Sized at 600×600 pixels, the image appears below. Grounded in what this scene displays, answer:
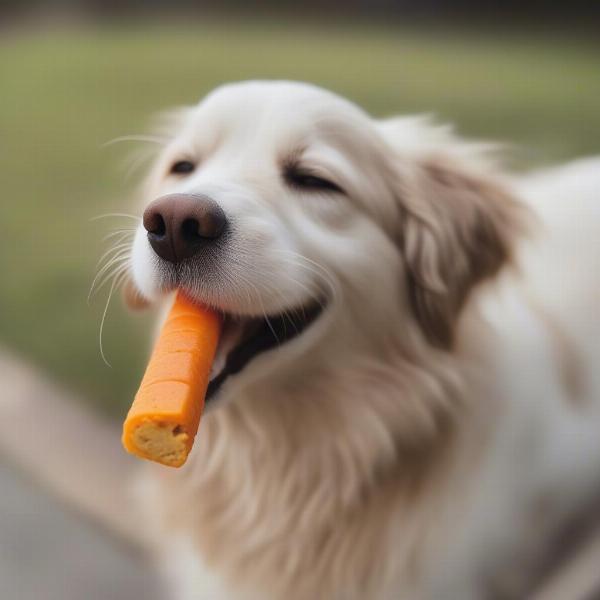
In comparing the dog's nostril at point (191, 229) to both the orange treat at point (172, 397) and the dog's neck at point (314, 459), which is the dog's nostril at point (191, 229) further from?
the dog's neck at point (314, 459)

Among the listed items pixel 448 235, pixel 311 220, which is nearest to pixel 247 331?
pixel 311 220

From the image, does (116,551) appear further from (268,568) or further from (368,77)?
(368,77)

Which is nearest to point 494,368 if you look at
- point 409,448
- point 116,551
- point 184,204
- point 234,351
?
point 409,448

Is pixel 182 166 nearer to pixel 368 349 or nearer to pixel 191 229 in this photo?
pixel 191 229

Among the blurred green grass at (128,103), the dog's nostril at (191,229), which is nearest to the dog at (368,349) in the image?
the dog's nostril at (191,229)

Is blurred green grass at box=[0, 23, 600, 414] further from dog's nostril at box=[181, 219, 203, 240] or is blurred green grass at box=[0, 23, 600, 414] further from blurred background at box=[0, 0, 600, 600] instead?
dog's nostril at box=[181, 219, 203, 240]

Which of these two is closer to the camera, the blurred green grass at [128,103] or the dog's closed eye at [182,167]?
the dog's closed eye at [182,167]

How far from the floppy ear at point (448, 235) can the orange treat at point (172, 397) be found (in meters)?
0.24

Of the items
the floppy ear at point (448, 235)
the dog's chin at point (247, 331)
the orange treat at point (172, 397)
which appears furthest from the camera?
the floppy ear at point (448, 235)

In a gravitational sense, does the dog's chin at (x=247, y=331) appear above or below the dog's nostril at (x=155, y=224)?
below

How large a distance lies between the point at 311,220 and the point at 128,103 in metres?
0.54

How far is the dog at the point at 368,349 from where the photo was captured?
606 mm

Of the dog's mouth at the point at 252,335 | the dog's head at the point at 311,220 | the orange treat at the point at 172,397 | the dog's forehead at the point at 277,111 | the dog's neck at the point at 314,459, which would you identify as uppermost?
the dog's forehead at the point at 277,111

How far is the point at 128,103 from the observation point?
1043 millimetres
